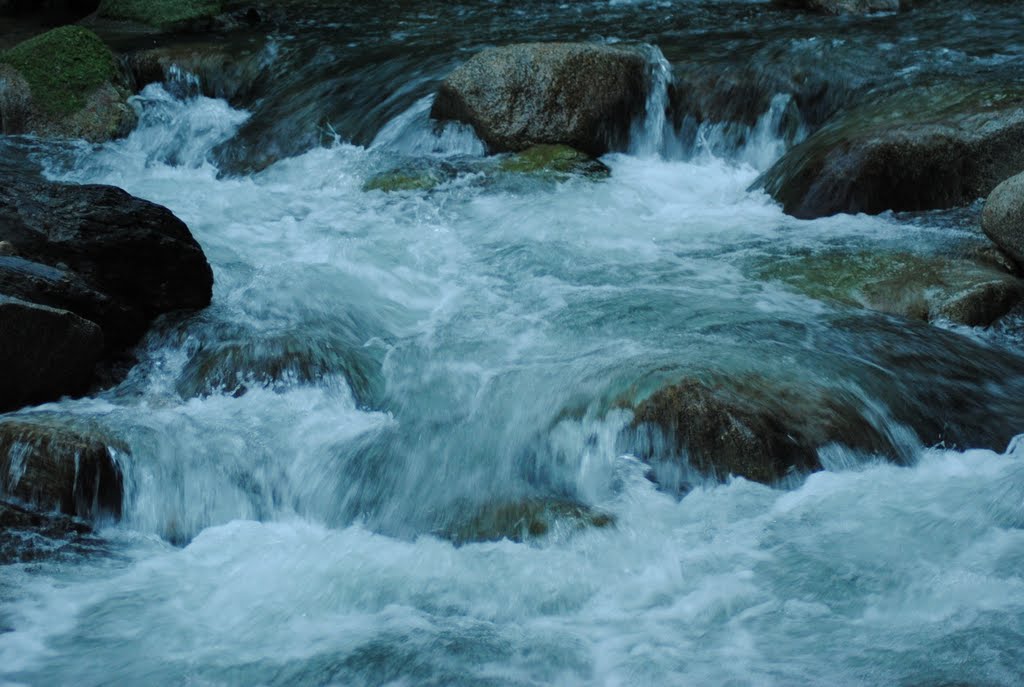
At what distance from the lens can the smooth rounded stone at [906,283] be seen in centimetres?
637

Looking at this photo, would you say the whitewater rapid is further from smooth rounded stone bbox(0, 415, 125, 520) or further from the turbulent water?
smooth rounded stone bbox(0, 415, 125, 520)

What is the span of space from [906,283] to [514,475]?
9.62ft

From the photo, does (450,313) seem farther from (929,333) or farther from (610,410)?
(929,333)

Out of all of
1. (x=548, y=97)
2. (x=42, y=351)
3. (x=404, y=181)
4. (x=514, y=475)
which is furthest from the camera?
(x=548, y=97)

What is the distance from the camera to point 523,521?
469 cm

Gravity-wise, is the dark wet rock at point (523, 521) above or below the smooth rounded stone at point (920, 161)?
below

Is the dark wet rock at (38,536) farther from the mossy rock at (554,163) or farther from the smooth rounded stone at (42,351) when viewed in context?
the mossy rock at (554,163)

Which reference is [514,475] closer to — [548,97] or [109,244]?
[109,244]

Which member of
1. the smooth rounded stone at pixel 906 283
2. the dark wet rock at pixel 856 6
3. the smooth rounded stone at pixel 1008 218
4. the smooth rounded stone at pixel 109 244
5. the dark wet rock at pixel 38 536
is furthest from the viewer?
the dark wet rock at pixel 856 6

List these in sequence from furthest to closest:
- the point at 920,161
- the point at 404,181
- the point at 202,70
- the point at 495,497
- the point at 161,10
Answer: the point at 161,10, the point at 202,70, the point at 404,181, the point at 920,161, the point at 495,497

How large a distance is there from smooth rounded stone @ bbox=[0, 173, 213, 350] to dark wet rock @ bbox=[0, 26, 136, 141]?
14.0 ft

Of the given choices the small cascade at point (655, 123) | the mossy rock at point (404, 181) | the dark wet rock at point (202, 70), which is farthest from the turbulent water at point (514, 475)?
the dark wet rock at point (202, 70)

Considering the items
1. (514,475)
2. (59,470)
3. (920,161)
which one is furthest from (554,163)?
(59,470)

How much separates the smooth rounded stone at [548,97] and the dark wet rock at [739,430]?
469 cm
